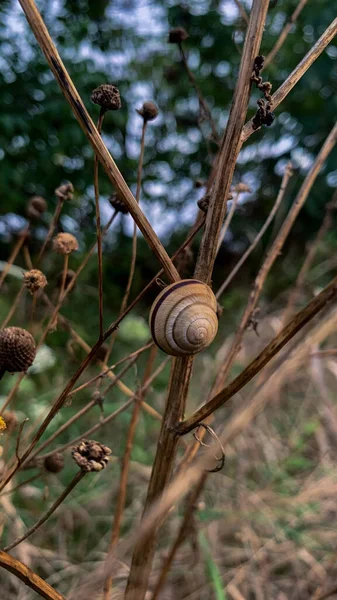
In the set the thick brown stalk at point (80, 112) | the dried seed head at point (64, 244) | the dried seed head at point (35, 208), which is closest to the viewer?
the thick brown stalk at point (80, 112)

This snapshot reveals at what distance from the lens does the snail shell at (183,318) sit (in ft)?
1.21

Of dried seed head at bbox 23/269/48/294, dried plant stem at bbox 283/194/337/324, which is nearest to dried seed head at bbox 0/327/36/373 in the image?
dried seed head at bbox 23/269/48/294

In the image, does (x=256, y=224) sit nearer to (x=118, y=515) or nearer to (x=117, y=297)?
(x=117, y=297)

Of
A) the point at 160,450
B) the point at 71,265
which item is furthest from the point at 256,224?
the point at 160,450

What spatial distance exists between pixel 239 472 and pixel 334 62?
4.56 feet

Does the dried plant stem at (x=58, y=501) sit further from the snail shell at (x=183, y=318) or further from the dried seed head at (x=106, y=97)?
the dried seed head at (x=106, y=97)

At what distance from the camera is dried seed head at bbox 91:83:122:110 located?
1.32ft

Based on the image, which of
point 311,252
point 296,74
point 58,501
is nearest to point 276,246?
point 311,252

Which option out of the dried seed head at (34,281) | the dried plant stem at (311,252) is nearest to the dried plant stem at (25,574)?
the dried seed head at (34,281)

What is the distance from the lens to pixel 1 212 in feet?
7.21

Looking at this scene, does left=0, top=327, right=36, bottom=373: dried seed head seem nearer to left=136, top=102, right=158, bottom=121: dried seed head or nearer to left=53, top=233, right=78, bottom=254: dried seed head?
left=53, top=233, right=78, bottom=254: dried seed head

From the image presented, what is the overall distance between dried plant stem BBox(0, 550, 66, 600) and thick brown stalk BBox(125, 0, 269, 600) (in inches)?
3.5

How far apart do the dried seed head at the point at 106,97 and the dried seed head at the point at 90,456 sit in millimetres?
261

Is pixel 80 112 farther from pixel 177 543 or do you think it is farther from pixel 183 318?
pixel 177 543
